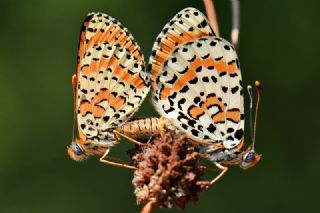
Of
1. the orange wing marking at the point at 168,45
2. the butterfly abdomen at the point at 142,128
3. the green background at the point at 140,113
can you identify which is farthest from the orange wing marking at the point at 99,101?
the green background at the point at 140,113

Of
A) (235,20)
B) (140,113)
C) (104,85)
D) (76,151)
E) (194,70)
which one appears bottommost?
(140,113)

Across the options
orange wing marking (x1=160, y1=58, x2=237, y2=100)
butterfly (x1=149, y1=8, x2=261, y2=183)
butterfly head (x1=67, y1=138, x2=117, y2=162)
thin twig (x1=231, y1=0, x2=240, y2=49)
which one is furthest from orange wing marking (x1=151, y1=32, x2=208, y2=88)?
thin twig (x1=231, y1=0, x2=240, y2=49)

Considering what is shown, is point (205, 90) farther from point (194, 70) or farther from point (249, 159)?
point (249, 159)

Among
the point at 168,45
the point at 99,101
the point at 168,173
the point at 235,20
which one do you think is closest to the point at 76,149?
the point at 99,101

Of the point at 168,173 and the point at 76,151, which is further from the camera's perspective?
the point at 76,151

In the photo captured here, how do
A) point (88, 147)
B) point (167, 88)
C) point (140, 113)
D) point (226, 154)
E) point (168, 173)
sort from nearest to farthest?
point (168, 173) < point (226, 154) < point (167, 88) < point (88, 147) < point (140, 113)

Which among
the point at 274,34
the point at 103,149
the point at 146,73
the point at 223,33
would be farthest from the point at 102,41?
the point at 274,34

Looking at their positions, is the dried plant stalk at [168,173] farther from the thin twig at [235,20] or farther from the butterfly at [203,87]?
the thin twig at [235,20]
